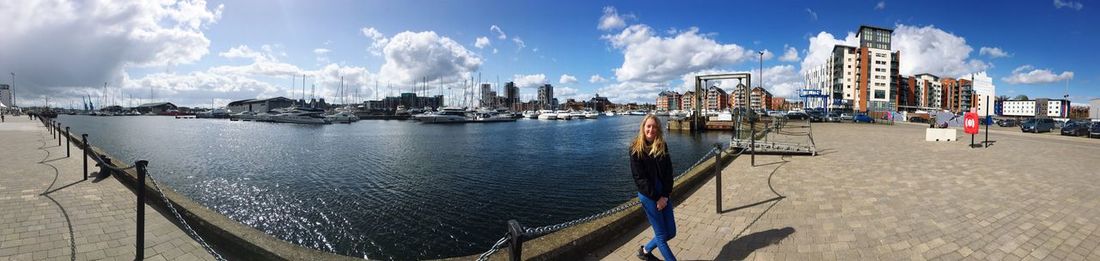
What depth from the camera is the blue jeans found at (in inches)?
173

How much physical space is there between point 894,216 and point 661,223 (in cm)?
429

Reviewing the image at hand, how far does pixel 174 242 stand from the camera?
241 inches

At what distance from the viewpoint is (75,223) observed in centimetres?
682

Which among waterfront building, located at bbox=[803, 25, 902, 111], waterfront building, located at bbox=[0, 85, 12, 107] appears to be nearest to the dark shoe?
waterfront building, located at bbox=[803, 25, 902, 111]

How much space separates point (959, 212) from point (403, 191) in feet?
41.4

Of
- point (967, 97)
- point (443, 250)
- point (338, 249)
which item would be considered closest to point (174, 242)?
point (338, 249)

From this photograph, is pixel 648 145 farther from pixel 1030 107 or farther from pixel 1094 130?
pixel 1030 107

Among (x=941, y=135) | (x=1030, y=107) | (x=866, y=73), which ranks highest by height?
(x=866, y=73)

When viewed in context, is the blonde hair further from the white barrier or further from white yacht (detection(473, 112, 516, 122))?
white yacht (detection(473, 112, 516, 122))

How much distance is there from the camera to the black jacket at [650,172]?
432 centimetres

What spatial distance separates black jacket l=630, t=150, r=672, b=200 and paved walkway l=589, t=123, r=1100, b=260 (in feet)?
3.90

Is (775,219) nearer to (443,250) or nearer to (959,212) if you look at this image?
(959,212)

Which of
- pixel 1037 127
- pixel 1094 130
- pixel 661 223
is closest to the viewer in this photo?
pixel 661 223

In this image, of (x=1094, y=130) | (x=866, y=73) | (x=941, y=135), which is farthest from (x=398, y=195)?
(x=866, y=73)
